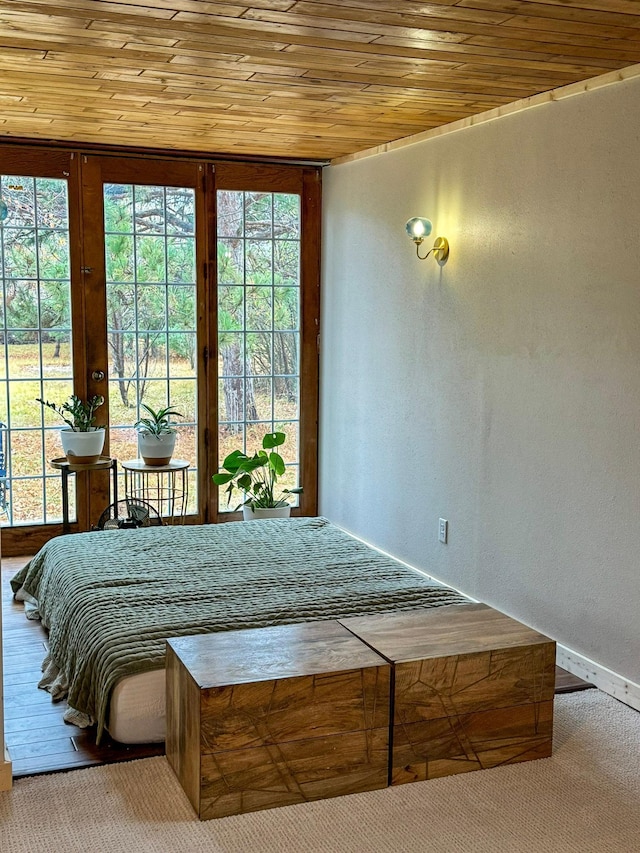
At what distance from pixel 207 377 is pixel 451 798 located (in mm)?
3577

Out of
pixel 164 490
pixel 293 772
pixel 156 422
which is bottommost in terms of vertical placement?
pixel 293 772

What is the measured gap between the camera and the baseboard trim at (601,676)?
11.6 ft

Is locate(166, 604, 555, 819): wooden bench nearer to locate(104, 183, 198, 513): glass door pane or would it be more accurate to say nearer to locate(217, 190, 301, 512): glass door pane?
locate(104, 183, 198, 513): glass door pane

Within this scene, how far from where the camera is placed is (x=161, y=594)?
3.70 meters

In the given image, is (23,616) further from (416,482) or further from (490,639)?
(490,639)

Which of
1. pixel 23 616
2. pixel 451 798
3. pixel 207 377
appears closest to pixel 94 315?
pixel 207 377

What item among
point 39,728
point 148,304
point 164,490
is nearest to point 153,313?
point 148,304

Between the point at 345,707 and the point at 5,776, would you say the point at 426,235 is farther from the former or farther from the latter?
the point at 5,776

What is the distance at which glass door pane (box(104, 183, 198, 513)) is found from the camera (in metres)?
5.65

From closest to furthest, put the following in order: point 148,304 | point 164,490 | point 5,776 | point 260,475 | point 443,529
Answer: point 5,776, point 443,529, point 148,304, point 164,490, point 260,475

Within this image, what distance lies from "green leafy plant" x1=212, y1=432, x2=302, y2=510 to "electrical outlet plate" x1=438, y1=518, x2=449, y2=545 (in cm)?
128

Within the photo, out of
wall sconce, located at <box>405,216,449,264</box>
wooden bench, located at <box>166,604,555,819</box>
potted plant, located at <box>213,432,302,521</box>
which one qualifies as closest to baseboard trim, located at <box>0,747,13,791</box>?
wooden bench, located at <box>166,604,555,819</box>

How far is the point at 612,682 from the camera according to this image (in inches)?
144

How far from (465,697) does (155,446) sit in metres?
3.08
